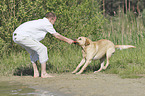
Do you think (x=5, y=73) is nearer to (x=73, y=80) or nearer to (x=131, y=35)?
(x=73, y=80)

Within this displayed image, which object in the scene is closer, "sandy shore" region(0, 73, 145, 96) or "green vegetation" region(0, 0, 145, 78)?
"sandy shore" region(0, 73, 145, 96)

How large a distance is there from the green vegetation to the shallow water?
1922 mm

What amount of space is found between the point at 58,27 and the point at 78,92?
19.9 feet

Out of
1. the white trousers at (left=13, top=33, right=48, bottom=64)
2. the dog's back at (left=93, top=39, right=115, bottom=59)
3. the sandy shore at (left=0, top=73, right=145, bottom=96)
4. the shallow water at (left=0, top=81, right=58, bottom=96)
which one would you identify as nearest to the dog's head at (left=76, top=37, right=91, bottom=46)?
the dog's back at (left=93, top=39, right=115, bottom=59)

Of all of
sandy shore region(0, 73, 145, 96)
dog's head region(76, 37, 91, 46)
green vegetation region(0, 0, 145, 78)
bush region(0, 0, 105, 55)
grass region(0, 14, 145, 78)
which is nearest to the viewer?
sandy shore region(0, 73, 145, 96)

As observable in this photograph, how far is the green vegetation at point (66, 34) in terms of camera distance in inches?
325

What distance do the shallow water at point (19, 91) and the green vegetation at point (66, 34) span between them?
6.31ft

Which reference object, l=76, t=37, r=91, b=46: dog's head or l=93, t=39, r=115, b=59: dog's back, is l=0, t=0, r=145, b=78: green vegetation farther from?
l=76, t=37, r=91, b=46: dog's head

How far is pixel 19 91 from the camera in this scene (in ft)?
17.4

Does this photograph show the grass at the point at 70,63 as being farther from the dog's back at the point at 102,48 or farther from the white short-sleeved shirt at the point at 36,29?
the white short-sleeved shirt at the point at 36,29

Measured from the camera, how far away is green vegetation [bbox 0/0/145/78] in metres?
8.27

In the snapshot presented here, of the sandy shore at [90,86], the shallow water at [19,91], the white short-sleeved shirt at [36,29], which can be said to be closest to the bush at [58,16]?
the white short-sleeved shirt at [36,29]

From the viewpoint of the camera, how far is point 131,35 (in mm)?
11586

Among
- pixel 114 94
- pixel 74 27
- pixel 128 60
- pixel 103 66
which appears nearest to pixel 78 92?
pixel 114 94
